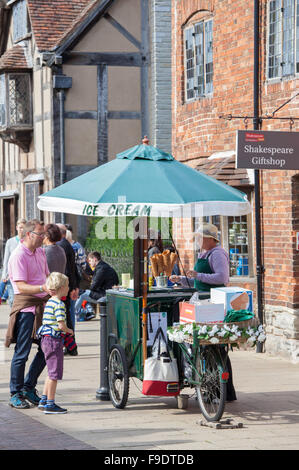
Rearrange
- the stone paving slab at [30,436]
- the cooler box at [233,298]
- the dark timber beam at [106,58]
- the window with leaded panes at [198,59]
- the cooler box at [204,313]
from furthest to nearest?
the dark timber beam at [106,58], the window with leaded panes at [198,59], the cooler box at [233,298], the cooler box at [204,313], the stone paving slab at [30,436]

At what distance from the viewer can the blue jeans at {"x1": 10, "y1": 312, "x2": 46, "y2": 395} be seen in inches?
386

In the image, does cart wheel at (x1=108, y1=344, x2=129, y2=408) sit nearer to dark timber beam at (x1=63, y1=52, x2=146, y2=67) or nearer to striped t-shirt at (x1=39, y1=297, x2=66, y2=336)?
striped t-shirt at (x1=39, y1=297, x2=66, y2=336)

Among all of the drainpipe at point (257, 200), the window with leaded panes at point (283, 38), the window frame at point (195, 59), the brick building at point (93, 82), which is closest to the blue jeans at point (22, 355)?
the drainpipe at point (257, 200)

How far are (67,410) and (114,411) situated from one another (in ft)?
1.59

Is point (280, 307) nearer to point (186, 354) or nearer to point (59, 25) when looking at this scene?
point (186, 354)

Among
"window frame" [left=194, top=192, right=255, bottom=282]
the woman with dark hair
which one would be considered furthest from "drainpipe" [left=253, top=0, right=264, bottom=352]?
the woman with dark hair

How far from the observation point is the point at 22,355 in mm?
9844

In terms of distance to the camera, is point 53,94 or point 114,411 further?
point 53,94

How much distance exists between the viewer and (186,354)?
9219mm

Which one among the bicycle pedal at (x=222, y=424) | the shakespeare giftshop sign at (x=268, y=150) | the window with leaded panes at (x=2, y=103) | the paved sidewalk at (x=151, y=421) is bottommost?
the paved sidewalk at (x=151, y=421)

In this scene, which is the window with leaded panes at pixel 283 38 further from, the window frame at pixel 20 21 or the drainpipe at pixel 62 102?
the window frame at pixel 20 21

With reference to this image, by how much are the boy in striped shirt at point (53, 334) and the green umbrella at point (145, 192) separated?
2.50 feet

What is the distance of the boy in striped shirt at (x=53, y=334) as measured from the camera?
30.7ft
